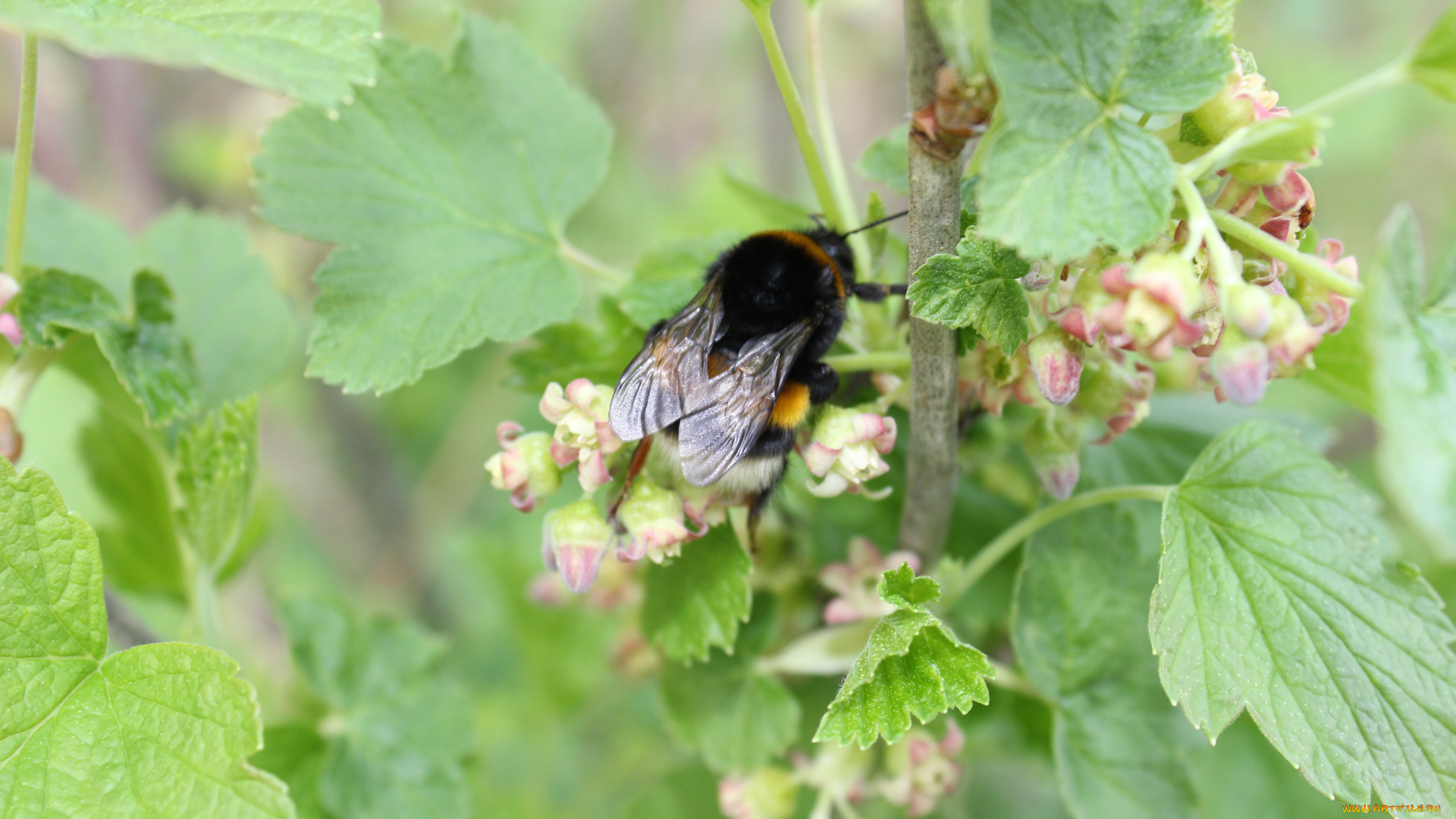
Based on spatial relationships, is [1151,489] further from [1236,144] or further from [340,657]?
[340,657]

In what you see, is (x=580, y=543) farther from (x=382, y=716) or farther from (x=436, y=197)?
(x=382, y=716)

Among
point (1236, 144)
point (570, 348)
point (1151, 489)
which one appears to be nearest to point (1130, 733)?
point (1151, 489)

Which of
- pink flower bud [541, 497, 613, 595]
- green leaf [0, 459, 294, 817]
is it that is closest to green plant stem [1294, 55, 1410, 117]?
pink flower bud [541, 497, 613, 595]

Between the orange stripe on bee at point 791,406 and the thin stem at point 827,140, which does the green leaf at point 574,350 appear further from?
the thin stem at point 827,140

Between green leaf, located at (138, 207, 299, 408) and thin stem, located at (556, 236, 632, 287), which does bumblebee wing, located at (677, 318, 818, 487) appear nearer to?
thin stem, located at (556, 236, 632, 287)

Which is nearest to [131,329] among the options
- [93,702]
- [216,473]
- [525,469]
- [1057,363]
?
[216,473]
